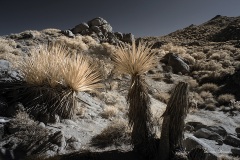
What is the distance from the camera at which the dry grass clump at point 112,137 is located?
21.6 ft

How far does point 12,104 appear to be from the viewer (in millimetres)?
6816

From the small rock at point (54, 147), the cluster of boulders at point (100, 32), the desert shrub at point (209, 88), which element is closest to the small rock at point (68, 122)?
the small rock at point (54, 147)

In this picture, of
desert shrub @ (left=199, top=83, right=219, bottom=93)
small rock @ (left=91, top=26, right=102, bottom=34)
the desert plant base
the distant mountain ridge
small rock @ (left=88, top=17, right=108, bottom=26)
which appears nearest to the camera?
the desert plant base

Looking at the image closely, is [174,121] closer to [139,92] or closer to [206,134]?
[139,92]

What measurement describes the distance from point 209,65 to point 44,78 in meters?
14.7

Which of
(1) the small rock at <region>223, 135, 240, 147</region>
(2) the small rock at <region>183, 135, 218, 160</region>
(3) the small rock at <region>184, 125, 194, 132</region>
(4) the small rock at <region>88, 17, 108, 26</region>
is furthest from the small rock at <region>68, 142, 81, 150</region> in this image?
(4) the small rock at <region>88, 17, 108, 26</region>

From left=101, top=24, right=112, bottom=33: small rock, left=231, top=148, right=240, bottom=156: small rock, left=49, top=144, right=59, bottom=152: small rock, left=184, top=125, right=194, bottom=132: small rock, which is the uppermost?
left=101, top=24, right=112, bottom=33: small rock

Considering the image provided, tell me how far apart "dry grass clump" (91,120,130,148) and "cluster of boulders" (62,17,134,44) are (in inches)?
664

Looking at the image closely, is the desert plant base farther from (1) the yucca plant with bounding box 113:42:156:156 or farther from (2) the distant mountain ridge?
(2) the distant mountain ridge

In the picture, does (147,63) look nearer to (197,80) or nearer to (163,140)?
(163,140)

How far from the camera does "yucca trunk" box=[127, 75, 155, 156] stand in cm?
561

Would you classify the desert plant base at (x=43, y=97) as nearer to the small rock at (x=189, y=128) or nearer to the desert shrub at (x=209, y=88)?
the small rock at (x=189, y=128)

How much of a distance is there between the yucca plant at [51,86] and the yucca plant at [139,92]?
1.46m

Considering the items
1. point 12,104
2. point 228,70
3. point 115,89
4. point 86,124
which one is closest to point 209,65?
point 228,70
